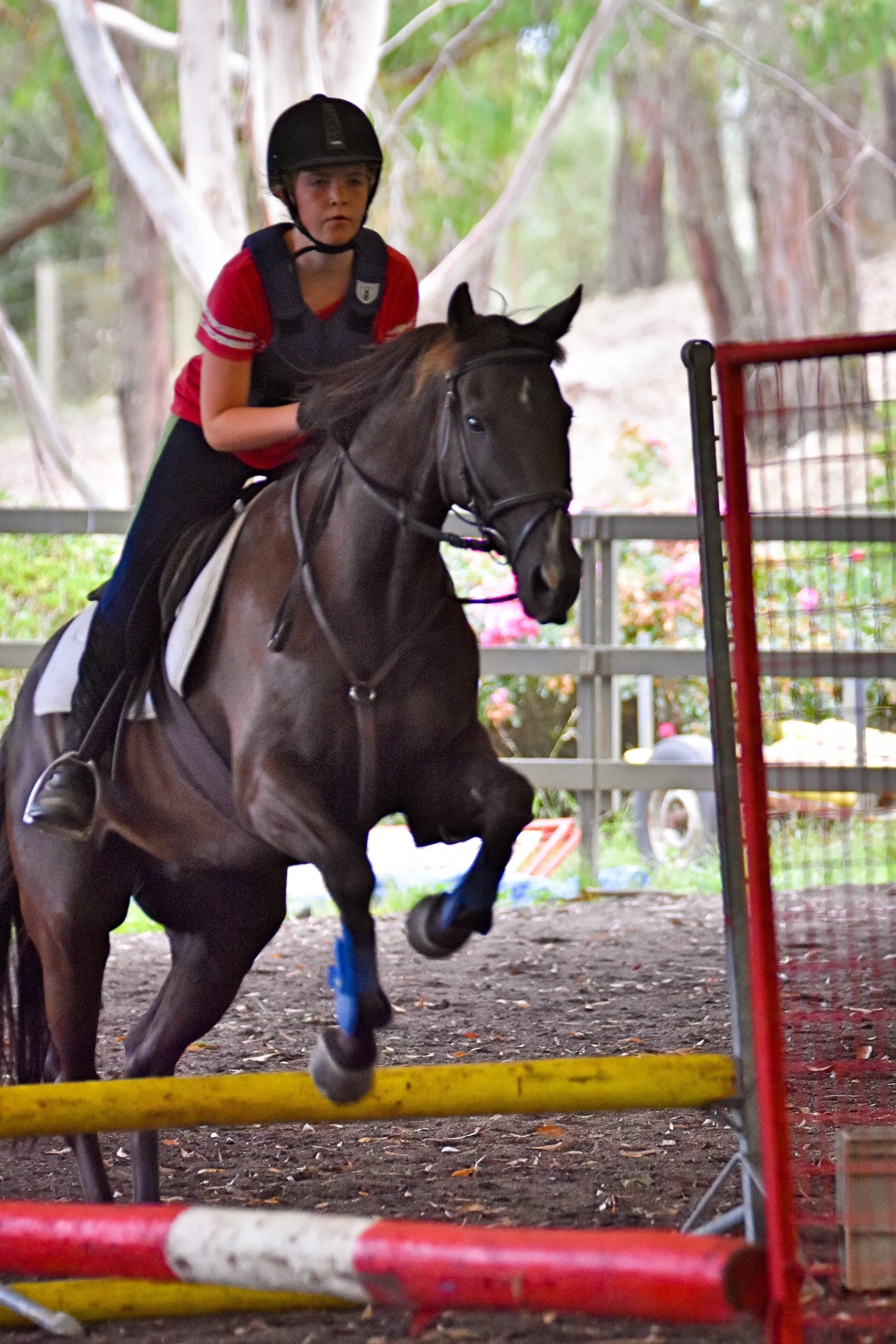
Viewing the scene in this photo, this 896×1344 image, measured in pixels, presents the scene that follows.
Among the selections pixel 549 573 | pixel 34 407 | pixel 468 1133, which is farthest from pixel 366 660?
pixel 34 407

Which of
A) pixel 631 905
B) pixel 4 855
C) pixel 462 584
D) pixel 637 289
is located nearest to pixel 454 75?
pixel 462 584

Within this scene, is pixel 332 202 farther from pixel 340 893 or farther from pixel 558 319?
pixel 340 893

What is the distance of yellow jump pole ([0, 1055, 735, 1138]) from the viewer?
2422mm

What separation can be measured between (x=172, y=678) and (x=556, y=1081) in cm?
120

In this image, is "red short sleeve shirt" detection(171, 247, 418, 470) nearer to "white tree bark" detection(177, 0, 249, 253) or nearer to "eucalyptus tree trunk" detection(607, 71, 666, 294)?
"white tree bark" detection(177, 0, 249, 253)

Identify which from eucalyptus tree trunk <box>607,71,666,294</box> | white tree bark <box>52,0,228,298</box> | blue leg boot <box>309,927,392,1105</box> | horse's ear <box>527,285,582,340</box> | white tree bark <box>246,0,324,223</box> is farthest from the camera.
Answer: eucalyptus tree trunk <box>607,71,666,294</box>

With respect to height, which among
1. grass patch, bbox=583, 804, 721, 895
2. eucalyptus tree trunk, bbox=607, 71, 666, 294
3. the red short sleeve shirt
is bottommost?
grass patch, bbox=583, 804, 721, 895

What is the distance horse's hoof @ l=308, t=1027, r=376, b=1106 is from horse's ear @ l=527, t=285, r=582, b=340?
1.32m

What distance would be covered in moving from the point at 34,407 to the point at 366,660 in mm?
13454

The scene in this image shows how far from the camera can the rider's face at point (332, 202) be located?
2947 mm

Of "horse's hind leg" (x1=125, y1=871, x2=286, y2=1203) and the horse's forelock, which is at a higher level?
the horse's forelock

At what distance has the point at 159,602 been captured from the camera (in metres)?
3.29

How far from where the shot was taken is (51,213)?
797 inches

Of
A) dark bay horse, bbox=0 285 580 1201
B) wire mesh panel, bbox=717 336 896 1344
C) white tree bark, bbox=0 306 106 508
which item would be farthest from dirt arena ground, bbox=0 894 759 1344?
white tree bark, bbox=0 306 106 508
